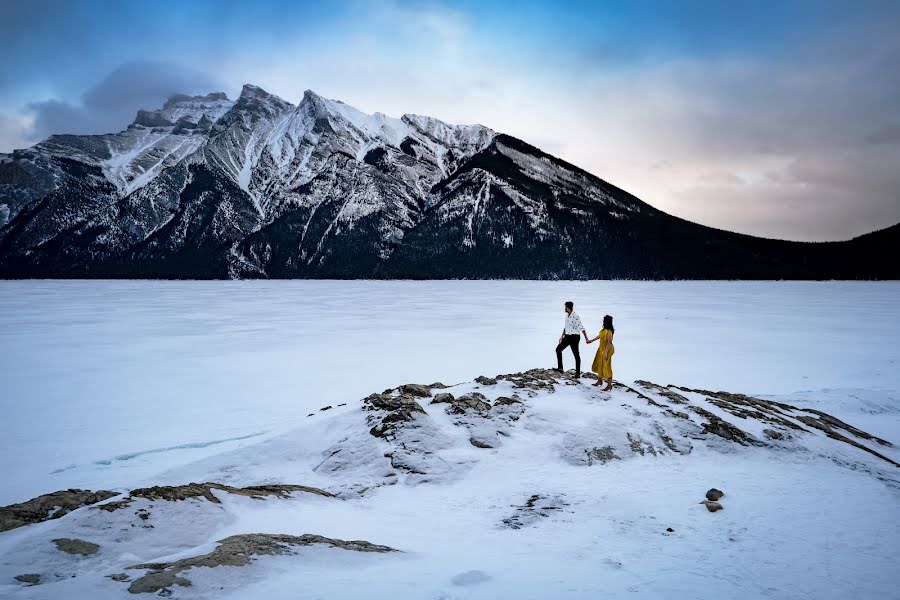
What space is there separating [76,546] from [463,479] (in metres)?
5.52

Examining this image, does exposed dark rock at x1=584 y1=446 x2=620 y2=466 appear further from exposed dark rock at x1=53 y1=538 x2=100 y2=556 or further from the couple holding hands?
exposed dark rock at x1=53 y1=538 x2=100 y2=556

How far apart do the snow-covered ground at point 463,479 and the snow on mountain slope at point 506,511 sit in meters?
0.04

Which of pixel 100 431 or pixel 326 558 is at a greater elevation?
pixel 326 558

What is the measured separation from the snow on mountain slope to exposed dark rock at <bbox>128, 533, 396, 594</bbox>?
2 cm

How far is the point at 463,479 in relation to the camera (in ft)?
28.6

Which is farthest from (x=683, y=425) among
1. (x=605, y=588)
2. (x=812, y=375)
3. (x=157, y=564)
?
(x=812, y=375)

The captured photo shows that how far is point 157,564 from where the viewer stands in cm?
499

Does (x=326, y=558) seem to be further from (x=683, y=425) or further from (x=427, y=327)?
(x=427, y=327)

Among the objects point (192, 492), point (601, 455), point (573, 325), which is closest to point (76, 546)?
point (192, 492)

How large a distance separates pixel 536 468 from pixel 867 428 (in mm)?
10301

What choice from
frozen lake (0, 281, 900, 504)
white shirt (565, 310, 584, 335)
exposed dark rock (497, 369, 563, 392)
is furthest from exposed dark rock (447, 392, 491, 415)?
frozen lake (0, 281, 900, 504)

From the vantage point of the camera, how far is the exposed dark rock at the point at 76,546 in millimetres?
5297

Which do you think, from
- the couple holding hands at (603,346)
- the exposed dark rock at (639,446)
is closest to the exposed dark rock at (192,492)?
the exposed dark rock at (639,446)

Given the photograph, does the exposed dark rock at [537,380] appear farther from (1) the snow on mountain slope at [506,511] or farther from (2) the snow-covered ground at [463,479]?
(2) the snow-covered ground at [463,479]
